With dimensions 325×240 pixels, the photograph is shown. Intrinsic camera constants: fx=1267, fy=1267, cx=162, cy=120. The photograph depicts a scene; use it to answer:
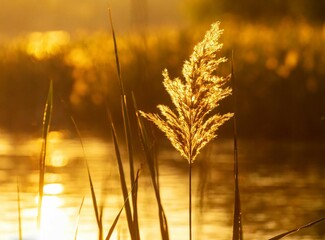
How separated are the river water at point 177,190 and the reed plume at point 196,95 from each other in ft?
1.25

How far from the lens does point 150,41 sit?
17.0 meters

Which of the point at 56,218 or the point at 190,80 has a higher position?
the point at 190,80

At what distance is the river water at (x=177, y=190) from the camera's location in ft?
21.5

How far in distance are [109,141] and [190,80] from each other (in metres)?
8.72

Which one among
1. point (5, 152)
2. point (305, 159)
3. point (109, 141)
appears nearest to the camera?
point (305, 159)

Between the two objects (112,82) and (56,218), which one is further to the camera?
(112,82)

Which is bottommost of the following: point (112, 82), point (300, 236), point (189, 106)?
point (300, 236)

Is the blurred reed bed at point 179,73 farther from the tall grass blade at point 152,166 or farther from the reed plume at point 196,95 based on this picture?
the reed plume at point 196,95

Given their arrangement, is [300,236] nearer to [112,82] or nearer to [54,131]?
[54,131]

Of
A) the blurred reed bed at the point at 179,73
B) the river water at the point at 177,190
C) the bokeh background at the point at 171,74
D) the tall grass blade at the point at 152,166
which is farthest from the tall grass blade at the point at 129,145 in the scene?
the blurred reed bed at the point at 179,73

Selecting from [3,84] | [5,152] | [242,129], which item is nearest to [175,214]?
[5,152]

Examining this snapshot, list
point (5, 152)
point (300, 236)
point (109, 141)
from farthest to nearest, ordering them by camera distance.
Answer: point (109, 141)
point (5, 152)
point (300, 236)

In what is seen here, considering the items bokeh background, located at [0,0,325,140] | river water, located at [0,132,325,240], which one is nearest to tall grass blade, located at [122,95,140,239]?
river water, located at [0,132,325,240]

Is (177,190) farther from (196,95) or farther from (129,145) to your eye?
(196,95)
